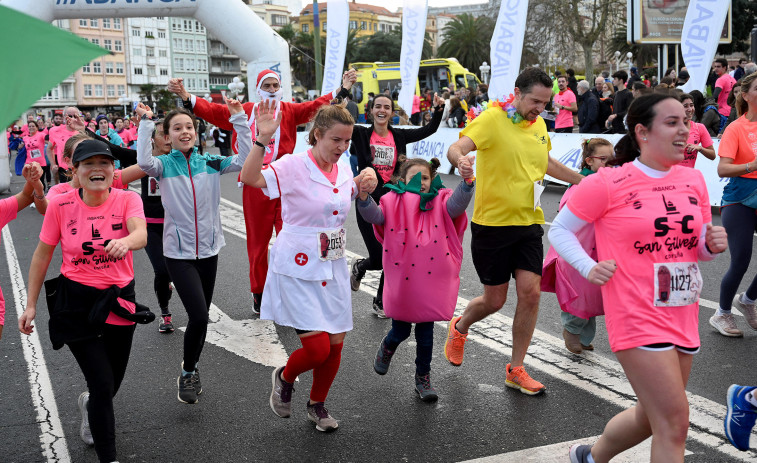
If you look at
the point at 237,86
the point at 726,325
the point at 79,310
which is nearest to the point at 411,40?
the point at 237,86

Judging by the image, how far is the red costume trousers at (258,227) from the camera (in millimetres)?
7227

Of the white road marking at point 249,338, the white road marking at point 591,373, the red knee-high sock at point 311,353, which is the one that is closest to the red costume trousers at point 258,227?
the white road marking at point 249,338

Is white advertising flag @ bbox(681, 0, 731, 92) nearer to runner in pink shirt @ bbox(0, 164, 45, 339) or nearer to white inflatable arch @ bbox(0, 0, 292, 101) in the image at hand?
white inflatable arch @ bbox(0, 0, 292, 101)

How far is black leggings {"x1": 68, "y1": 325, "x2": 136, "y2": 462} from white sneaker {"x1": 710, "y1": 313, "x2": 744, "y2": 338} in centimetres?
438

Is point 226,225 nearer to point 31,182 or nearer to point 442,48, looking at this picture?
point 31,182

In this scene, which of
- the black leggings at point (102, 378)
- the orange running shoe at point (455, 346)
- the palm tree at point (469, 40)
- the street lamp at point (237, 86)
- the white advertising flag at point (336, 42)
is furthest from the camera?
the palm tree at point (469, 40)

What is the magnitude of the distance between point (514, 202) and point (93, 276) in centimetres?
253

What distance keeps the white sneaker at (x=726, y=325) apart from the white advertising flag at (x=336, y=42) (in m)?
14.4

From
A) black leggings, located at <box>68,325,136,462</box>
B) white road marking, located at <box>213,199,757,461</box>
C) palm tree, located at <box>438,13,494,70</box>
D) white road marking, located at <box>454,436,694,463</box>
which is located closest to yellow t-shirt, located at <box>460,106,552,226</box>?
white road marking, located at <box>213,199,757,461</box>

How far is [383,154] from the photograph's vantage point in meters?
7.07

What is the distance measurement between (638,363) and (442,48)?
83296 mm

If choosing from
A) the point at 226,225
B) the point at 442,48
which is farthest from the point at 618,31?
the point at 226,225

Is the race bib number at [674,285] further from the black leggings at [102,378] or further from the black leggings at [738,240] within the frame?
the black leggings at [738,240]

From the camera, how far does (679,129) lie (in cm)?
326
